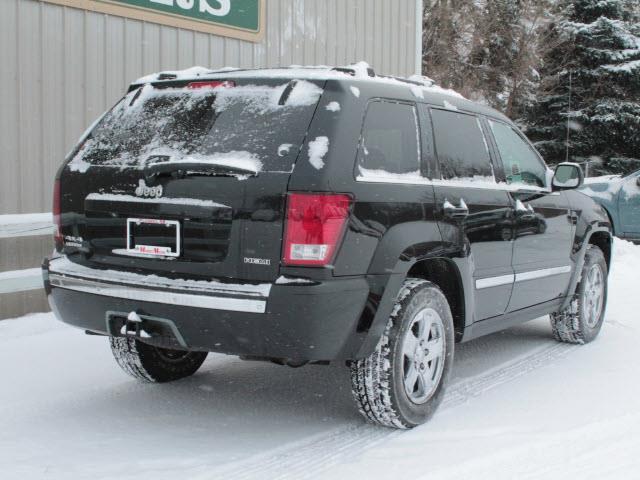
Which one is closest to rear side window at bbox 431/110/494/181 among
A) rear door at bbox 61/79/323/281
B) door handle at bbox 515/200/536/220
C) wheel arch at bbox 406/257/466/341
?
door handle at bbox 515/200/536/220

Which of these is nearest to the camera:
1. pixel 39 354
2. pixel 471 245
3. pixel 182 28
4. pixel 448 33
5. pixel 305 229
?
pixel 305 229

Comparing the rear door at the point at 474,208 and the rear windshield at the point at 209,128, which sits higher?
the rear windshield at the point at 209,128

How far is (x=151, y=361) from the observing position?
459 centimetres

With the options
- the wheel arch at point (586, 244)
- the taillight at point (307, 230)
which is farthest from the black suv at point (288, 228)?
the wheel arch at point (586, 244)

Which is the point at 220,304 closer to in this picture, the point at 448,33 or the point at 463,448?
the point at 463,448

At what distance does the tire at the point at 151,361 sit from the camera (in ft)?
14.8

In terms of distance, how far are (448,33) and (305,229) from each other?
22.5 metres

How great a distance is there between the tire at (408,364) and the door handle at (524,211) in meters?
1.06

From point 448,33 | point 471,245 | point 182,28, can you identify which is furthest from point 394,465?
point 448,33

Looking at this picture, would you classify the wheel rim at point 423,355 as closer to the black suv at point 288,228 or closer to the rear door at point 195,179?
the black suv at point 288,228

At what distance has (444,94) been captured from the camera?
4.48 meters

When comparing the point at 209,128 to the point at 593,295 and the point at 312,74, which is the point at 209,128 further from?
the point at 593,295

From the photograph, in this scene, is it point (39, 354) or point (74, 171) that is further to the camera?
point (39, 354)

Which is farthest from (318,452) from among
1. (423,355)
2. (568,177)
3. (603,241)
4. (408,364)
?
(603,241)
